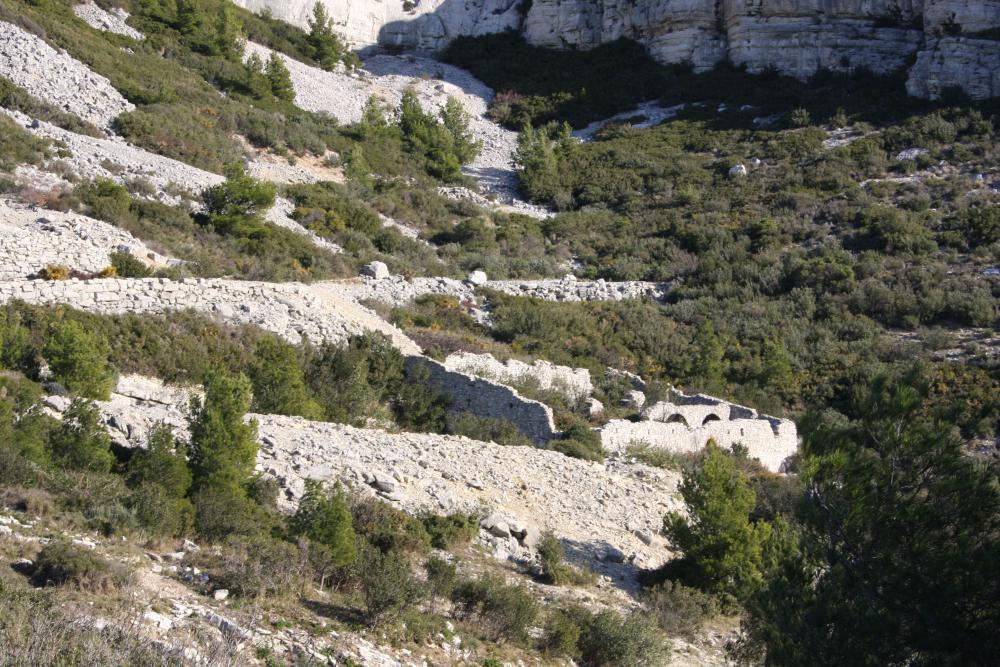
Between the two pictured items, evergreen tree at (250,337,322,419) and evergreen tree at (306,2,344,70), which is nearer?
evergreen tree at (250,337,322,419)

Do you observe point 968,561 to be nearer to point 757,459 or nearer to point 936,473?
point 936,473

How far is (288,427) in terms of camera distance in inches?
461

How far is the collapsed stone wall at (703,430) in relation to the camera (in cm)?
1523

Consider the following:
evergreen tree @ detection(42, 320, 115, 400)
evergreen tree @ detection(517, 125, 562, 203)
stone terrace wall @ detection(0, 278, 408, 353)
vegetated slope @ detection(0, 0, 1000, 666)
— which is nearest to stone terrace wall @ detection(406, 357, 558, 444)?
vegetated slope @ detection(0, 0, 1000, 666)

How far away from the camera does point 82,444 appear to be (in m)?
8.85

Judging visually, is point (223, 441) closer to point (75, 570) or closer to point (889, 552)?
point (75, 570)

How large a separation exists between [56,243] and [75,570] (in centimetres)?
1189

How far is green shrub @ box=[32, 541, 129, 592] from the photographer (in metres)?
6.27

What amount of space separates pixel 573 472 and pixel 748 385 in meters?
8.52

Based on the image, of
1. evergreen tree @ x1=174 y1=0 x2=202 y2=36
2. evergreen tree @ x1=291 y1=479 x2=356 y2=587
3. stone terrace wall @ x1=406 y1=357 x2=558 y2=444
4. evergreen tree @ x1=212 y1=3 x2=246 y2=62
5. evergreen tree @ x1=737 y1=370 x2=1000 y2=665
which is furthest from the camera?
evergreen tree @ x1=174 y1=0 x2=202 y2=36

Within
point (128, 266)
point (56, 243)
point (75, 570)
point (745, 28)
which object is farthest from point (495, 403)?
point (745, 28)

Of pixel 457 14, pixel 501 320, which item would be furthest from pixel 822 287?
pixel 457 14

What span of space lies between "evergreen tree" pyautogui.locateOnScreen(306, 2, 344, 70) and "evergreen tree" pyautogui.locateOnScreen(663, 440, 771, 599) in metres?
38.0

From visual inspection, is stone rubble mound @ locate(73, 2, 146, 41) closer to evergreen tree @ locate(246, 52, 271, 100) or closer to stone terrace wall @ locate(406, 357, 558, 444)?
evergreen tree @ locate(246, 52, 271, 100)
